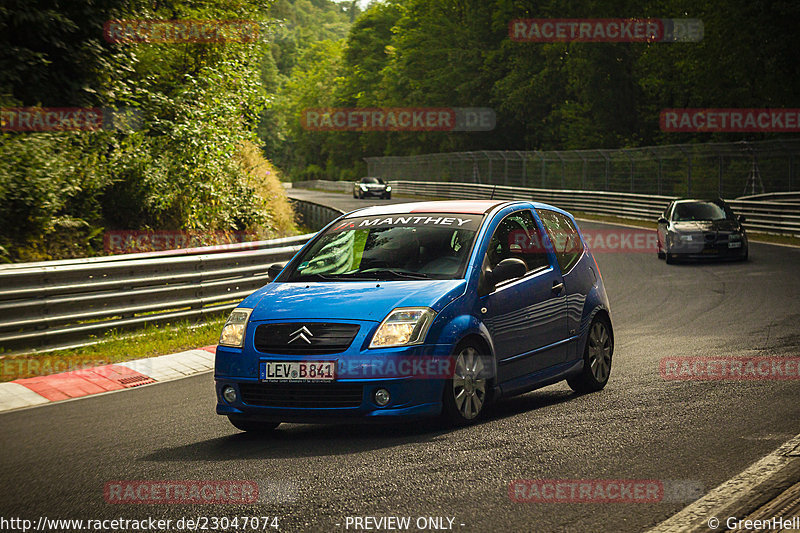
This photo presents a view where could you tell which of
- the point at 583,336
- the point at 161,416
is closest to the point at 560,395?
the point at 583,336

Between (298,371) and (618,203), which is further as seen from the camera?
(618,203)

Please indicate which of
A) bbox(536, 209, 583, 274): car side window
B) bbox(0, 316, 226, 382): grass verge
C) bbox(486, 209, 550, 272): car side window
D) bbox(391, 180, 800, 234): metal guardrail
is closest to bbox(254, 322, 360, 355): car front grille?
bbox(486, 209, 550, 272): car side window

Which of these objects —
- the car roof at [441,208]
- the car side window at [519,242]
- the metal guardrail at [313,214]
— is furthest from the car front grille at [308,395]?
the metal guardrail at [313,214]

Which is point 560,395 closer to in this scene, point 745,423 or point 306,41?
point 745,423

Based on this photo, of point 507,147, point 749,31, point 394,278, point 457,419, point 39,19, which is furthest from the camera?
point 507,147

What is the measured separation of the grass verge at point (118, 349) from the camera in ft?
33.9

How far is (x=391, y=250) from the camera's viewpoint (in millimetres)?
7789

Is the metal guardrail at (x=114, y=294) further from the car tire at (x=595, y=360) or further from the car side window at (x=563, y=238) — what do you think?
the car tire at (x=595, y=360)

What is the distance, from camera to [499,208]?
324 inches

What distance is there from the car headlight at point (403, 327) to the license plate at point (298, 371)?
0.34 meters

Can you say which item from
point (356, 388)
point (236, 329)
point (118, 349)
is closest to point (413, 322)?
point (356, 388)

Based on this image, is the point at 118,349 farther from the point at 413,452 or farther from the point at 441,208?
the point at 413,452

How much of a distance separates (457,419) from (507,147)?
6942 cm

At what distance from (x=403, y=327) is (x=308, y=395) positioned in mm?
800
